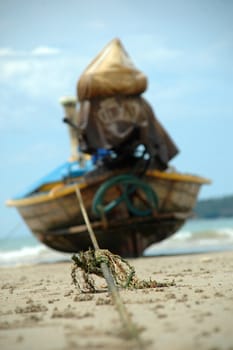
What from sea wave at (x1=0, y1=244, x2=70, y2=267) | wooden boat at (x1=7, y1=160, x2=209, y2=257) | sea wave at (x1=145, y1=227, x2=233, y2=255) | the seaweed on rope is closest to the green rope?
wooden boat at (x1=7, y1=160, x2=209, y2=257)

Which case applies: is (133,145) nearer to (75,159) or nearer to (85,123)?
(85,123)

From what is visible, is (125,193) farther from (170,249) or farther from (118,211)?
(170,249)

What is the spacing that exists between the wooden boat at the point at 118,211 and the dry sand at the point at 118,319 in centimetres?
830

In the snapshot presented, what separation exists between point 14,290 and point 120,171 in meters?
7.44

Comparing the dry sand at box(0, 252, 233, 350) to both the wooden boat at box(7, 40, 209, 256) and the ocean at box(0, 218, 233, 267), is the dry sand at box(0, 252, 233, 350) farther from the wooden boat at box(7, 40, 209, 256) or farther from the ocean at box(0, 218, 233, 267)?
the ocean at box(0, 218, 233, 267)

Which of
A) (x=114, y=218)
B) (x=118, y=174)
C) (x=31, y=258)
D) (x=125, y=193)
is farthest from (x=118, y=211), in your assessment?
(x=31, y=258)

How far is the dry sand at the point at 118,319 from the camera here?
11.6 ft

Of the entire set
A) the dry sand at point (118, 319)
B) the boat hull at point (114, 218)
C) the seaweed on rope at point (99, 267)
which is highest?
the boat hull at point (114, 218)

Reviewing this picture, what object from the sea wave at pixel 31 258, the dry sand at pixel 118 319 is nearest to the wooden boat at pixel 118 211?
the sea wave at pixel 31 258

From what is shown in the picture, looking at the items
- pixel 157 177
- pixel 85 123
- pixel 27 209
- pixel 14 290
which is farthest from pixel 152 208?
pixel 14 290

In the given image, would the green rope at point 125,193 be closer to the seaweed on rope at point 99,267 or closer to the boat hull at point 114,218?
the boat hull at point 114,218

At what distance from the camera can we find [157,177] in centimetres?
1519

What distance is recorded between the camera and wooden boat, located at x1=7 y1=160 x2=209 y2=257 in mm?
14805

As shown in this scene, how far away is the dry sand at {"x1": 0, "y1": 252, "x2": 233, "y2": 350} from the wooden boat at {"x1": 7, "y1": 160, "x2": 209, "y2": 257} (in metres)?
8.30
